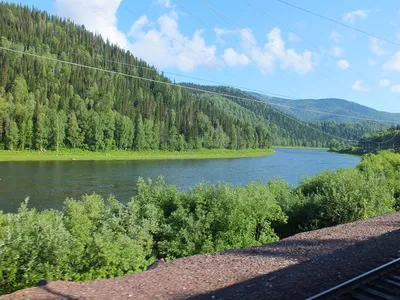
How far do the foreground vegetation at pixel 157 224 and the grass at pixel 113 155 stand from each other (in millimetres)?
65280

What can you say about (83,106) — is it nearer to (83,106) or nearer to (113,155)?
(83,106)

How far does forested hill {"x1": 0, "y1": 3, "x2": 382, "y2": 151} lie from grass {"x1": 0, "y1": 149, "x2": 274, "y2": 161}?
11.6 ft

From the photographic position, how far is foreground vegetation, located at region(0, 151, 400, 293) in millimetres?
11461

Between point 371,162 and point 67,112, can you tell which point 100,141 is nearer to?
point 67,112

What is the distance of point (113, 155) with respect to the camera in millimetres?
96500

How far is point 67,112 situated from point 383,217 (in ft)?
344

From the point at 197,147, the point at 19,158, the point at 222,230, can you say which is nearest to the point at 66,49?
the point at 197,147

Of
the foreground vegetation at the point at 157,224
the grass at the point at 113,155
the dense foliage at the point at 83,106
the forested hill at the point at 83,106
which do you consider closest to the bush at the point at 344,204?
the foreground vegetation at the point at 157,224

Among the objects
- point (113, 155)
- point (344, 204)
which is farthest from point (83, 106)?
point (344, 204)

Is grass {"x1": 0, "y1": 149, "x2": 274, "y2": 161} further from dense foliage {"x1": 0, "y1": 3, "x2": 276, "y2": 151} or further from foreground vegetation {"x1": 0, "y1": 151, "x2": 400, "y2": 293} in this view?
foreground vegetation {"x1": 0, "y1": 151, "x2": 400, "y2": 293}

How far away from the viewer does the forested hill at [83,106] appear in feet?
303

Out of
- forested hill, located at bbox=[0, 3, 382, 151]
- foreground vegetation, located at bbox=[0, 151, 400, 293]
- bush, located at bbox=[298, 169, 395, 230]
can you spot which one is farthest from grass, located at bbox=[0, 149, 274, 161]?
bush, located at bbox=[298, 169, 395, 230]

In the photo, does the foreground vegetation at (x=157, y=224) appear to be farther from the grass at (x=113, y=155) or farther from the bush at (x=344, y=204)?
the grass at (x=113, y=155)

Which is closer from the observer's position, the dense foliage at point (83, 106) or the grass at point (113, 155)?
the grass at point (113, 155)
